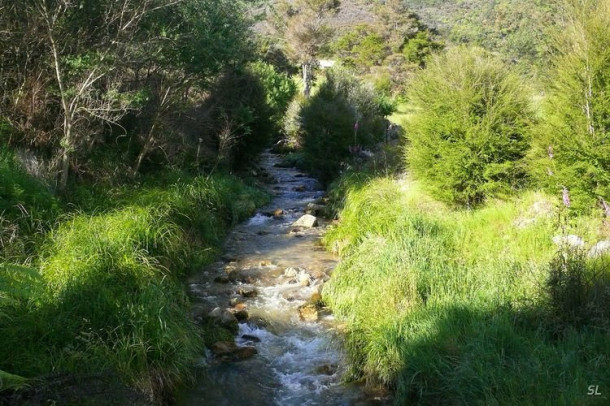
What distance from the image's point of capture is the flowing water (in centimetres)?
545

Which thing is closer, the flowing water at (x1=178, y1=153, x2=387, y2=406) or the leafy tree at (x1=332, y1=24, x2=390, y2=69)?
the flowing water at (x1=178, y1=153, x2=387, y2=406)

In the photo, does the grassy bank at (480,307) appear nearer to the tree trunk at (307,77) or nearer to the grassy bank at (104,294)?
the grassy bank at (104,294)

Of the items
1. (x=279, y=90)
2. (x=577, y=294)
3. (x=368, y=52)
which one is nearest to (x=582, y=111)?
(x=577, y=294)

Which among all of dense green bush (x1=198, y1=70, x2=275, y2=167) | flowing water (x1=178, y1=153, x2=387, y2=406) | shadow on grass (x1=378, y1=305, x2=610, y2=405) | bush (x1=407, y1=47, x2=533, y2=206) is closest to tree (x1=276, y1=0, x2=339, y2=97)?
dense green bush (x1=198, y1=70, x2=275, y2=167)

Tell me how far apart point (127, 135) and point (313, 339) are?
23.6ft

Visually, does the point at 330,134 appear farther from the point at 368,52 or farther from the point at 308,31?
the point at 368,52

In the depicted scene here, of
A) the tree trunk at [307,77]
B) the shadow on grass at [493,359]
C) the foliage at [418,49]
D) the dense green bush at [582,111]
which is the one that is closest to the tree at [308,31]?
the tree trunk at [307,77]

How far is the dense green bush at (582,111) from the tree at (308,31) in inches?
1220

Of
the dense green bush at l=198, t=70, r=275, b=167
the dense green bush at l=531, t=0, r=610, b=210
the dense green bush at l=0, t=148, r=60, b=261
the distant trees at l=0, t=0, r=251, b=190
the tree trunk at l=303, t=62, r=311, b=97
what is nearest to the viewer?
the dense green bush at l=0, t=148, r=60, b=261

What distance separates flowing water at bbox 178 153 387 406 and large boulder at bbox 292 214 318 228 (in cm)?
19

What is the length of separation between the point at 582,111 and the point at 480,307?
4116 mm

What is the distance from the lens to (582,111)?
7473 millimetres

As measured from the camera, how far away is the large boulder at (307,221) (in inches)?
493

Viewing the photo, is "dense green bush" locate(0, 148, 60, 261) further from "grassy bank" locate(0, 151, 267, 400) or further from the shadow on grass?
the shadow on grass
